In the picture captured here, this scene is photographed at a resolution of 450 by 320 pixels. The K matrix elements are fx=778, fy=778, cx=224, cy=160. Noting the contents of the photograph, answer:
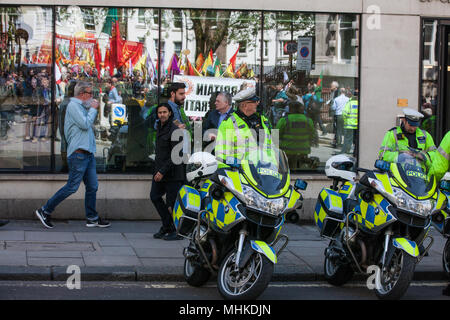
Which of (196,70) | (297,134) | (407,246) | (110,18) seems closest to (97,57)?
(110,18)

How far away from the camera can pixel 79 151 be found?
10.6 m

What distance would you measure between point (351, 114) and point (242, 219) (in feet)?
20.6

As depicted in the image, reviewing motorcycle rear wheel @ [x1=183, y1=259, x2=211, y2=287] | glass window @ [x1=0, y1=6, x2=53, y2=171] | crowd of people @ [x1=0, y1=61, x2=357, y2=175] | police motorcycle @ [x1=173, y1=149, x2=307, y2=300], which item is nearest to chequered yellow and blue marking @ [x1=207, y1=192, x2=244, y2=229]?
police motorcycle @ [x1=173, y1=149, x2=307, y2=300]

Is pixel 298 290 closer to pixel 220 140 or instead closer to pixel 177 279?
pixel 177 279

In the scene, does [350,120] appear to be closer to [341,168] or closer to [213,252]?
[341,168]

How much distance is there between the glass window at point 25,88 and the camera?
11.5m

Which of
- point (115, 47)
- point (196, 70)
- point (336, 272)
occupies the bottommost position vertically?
point (336, 272)

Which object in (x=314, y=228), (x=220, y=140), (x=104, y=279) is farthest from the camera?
(x=314, y=228)

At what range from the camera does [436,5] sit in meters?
12.4

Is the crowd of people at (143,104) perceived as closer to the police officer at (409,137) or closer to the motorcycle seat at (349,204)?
the police officer at (409,137)

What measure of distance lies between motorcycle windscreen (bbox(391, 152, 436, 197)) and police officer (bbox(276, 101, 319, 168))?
513 centimetres

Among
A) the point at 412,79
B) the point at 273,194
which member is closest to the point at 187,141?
the point at 273,194

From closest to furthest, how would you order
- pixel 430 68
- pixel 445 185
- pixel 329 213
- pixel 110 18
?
1. pixel 445 185
2. pixel 329 213
3. pixel 110 18
4. pixel 430 68

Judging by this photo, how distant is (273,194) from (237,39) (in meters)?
5.91
